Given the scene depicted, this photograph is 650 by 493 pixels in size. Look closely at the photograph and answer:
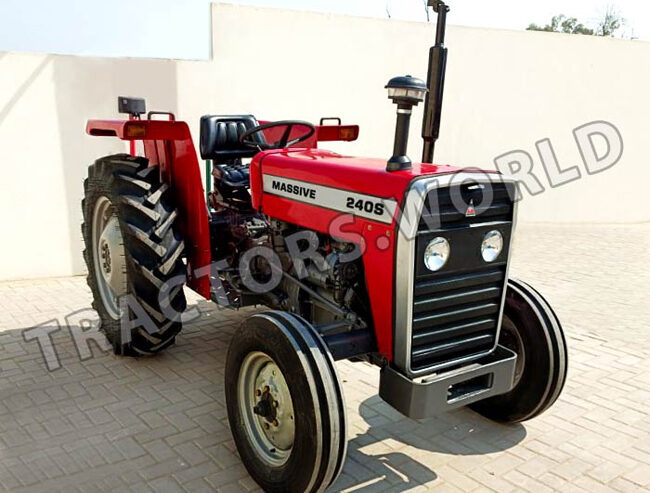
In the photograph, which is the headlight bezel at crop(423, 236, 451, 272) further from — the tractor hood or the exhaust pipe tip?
the exhaust pipe tip

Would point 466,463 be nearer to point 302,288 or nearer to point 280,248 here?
point 302,288

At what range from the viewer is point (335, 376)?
2.30 m

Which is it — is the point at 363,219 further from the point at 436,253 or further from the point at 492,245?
the point at 492,245

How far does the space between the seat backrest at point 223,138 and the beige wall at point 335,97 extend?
77.9 inches

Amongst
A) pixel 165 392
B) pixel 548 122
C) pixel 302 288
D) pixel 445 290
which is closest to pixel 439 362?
pixel 445 290

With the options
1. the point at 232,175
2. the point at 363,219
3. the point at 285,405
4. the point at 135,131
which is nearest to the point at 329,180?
the point at 363,219

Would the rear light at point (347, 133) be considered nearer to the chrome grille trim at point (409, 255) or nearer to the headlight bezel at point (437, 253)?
the chrome grille trim at point (409, 255)

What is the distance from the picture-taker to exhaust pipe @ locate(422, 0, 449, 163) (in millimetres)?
3413

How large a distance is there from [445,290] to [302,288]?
87 centimetres

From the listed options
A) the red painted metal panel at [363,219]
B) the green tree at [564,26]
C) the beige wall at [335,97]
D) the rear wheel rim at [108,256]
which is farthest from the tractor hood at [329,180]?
Answer: the green tree at [564,26]

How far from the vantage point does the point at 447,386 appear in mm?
2457

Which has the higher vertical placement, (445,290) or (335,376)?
(445,290)

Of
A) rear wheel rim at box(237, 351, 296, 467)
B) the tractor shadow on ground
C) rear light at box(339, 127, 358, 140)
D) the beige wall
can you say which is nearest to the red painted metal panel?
rear wheel rim at box(237, 351, 296, 467)

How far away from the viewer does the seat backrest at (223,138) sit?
13.3 ft
